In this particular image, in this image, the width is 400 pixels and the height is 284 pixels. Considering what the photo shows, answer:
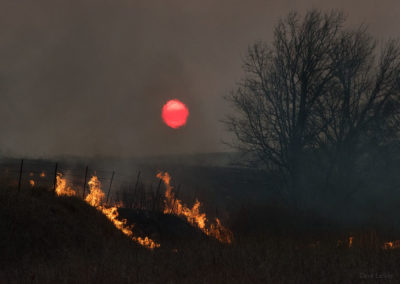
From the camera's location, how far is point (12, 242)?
12.7 meters

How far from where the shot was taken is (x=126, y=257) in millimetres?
10609

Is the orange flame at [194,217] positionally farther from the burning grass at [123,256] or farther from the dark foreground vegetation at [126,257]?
the dark foreground vegetation at [126,257]

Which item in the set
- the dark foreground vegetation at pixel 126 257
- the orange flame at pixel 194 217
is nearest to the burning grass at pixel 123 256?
the dark foreground vegetation at pixel 126 257

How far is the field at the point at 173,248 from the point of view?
27.5 feet

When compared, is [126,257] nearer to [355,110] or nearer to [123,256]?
[123,256]

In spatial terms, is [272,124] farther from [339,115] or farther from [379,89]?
[379,89]

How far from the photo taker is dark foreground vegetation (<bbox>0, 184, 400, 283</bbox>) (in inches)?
323

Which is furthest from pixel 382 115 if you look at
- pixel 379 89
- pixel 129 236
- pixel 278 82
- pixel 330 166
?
pixel 129 236

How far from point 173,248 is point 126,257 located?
3.29 meters

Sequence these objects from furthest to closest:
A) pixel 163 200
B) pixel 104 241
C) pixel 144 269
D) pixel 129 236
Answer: pixel 163 200, pixel 129 236, pixel 104 241, pixel 144 269

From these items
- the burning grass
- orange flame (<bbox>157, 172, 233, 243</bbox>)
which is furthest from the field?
orange flame (<bbox>157, 172, 233, 243</bbox>)

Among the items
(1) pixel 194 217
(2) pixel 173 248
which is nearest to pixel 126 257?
(2) pixel 173 248

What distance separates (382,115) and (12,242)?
64.7 feet

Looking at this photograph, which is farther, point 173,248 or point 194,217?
point 194,217
